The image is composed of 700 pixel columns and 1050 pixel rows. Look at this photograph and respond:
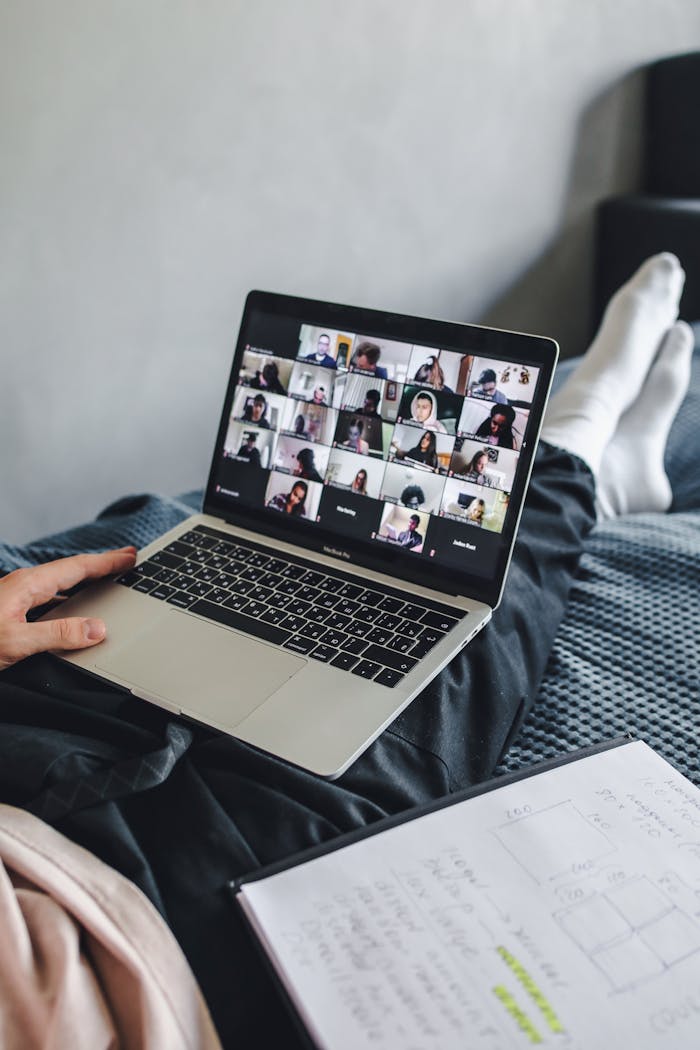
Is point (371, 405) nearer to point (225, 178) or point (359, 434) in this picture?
point (359, 434)

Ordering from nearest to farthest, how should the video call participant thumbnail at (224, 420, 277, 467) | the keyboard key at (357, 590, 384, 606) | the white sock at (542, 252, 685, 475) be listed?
the keyboard key at (357, 590, 384, 606) → the video call participant thumbnail at (224, 420, 277, 467) → the white sock at (542, 252, 685, 475)

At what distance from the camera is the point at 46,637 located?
0.70 meters

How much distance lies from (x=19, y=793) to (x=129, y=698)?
0.12 meters

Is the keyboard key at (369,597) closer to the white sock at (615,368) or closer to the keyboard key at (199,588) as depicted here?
the keyboard key at (199,588)

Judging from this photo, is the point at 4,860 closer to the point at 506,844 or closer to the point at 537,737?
the point at 506,844

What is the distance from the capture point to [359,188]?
1644mm

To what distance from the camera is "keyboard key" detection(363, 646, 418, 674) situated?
26.9 inches

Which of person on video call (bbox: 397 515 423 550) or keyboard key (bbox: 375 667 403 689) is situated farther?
person on video call (bbox: 397 515 423 550)

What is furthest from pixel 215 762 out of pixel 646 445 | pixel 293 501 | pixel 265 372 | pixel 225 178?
pixel 225 178

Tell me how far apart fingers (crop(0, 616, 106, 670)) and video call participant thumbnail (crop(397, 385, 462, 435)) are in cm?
32

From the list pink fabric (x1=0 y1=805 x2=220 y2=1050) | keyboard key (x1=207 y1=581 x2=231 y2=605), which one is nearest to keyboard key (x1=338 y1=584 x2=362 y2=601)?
keyboard key (x1=207 y1=581 x2=231 y2=605)

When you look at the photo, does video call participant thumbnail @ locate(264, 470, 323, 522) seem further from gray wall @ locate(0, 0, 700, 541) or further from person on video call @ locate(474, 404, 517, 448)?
gray wall @ locate(0, 0, 700, 541)

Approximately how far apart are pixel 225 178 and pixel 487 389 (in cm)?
87

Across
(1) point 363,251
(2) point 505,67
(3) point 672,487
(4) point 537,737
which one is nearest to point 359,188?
(1) point 363,251
